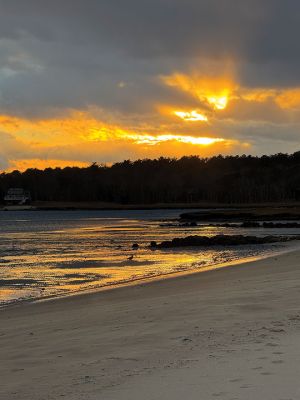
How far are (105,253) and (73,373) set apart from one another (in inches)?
1044

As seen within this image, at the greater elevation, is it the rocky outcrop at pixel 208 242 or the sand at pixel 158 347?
the sand at pixel 158 347

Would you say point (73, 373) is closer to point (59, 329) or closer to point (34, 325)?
point (59, 329)

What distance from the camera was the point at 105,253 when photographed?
3344 centimetres

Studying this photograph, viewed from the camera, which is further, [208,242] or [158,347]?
[208,242]

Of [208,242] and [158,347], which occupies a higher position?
[158,347]

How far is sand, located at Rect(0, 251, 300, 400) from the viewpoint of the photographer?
19.6 feet

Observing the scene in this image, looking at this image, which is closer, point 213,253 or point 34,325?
point 34,325

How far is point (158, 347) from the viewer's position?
8062mm

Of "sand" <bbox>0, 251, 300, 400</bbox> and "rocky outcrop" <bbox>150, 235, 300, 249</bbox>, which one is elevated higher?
"sand" <bbox>0, 251, 300, 400</bbox>

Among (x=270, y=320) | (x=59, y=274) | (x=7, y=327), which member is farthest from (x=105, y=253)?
(x=270, y=320)

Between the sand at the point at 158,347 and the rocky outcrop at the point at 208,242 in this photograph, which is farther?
the rocky outcrop at the point at 208,242

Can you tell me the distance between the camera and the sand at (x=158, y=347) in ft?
19.6

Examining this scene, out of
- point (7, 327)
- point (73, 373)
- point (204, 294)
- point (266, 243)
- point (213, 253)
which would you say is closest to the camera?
point (73, 373)

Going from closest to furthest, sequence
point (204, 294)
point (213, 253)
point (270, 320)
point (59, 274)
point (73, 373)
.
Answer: point (73, 373) < point (270, 320) < point (204, 294) < point (59, 274) < point (213, 253)
